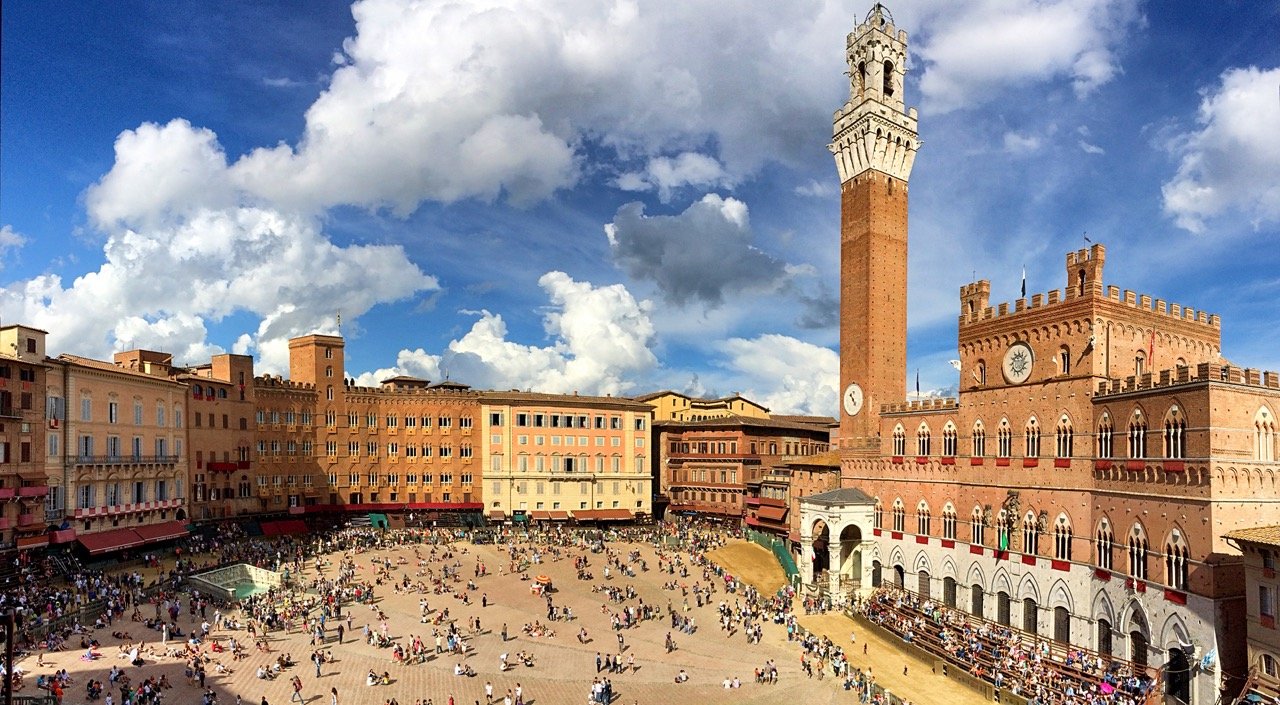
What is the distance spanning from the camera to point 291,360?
269 ft

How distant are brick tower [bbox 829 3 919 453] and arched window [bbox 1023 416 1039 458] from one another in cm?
1774

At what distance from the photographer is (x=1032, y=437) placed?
47.4 meters

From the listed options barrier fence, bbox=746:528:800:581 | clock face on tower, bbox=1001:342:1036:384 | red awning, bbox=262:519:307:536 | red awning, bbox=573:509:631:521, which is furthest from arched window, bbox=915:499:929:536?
red awning, bbox=262:519:307:536

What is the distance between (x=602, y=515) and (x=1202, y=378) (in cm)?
6065

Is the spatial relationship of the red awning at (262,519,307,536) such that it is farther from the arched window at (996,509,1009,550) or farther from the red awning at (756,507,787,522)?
the arched window at (996,509,1009,550)

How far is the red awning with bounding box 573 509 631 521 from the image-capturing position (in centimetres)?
8581

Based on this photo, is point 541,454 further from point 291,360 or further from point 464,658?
point 464,658

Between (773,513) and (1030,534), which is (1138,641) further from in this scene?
(773,513)

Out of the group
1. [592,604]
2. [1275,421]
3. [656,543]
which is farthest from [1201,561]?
[656,543]

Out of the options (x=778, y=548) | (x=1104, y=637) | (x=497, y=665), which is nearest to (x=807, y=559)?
(x=778, y=548)

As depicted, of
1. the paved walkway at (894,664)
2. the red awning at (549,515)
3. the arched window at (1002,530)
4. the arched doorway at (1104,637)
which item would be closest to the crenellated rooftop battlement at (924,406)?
the arched window at (1002,530)

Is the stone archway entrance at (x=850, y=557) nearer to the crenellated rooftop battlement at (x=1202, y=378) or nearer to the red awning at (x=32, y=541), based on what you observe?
the crenellated rooftop battlement at (x=1202, y=378)

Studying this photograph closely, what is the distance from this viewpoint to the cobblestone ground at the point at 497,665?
3772 centimetres

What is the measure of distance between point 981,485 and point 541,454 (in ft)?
155
